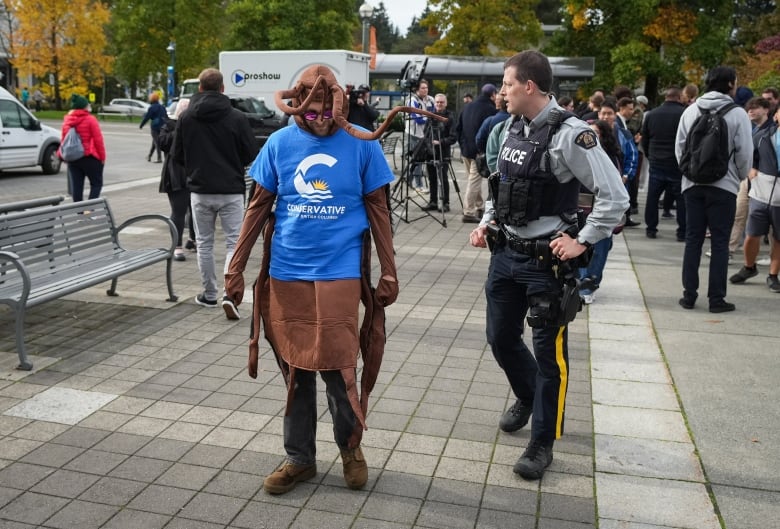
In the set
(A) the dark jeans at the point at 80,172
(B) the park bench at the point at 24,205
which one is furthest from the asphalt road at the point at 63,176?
(B) the park bench at the point at 24,205

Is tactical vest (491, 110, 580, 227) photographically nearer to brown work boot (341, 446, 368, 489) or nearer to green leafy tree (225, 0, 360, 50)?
brown work boot (341, 446, 368, 489)

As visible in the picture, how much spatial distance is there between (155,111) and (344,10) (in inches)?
1219

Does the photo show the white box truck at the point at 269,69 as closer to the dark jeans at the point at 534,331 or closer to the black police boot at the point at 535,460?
the dark jeans at the point at 534,331

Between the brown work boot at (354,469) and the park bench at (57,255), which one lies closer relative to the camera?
the brown work boot at (354,469)

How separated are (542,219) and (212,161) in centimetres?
372

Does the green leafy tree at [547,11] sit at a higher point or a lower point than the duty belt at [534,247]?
higher

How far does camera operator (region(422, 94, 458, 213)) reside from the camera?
12.3 metres

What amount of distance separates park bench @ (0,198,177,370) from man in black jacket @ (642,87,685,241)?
660 cm

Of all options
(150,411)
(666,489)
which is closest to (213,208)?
(150,411)

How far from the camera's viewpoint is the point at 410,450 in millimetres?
4281

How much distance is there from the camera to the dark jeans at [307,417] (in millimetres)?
3803

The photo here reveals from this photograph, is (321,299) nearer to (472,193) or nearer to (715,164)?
(715,164)

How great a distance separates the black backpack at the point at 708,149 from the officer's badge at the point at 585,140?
11.3 ft

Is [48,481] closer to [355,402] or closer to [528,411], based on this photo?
[355,402]
